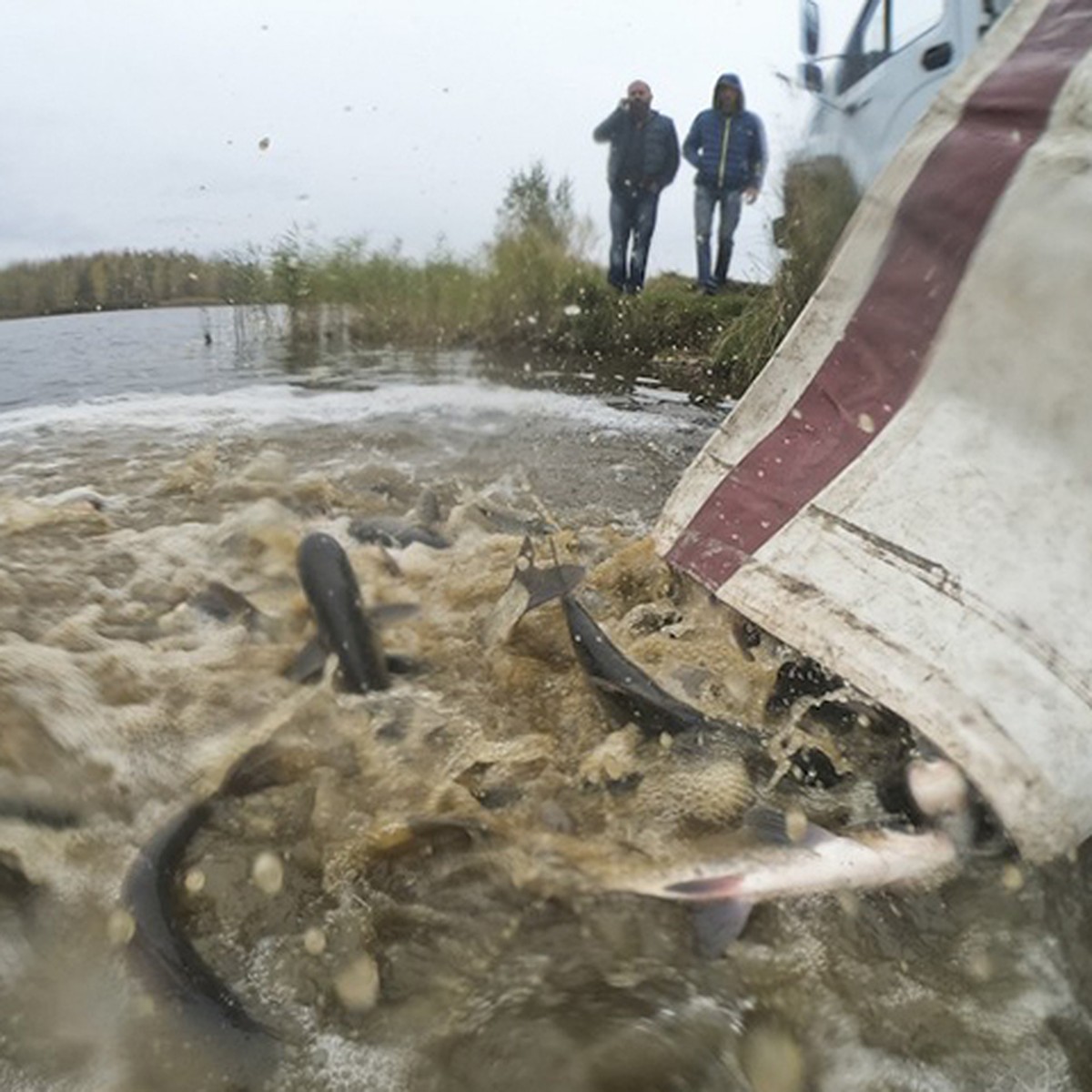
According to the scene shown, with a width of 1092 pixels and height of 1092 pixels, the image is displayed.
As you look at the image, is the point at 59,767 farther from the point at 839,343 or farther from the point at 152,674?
the point at 839,343

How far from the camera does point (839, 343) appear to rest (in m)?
2.51

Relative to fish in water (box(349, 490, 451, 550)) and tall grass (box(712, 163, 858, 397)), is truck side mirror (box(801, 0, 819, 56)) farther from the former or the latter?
fish in water (box(349, 490, 451, 550))

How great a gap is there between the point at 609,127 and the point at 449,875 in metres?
8.32

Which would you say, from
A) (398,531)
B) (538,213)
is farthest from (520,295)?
(398,531)

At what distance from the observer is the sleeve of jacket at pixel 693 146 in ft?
29.9

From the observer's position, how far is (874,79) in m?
7.25

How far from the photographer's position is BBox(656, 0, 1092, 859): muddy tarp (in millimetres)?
1804

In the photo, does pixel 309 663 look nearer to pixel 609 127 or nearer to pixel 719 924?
pixel 719 924

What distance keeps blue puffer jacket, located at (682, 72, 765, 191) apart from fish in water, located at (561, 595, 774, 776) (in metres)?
Result: 7.48

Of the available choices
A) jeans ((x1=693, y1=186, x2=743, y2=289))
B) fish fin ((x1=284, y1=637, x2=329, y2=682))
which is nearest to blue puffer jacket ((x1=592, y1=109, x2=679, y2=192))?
jeans ((x1=693, y1=186, x2=743, y2=289))

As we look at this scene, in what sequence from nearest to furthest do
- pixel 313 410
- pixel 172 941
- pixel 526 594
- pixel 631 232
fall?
pixel 172 941 → pixel 526 594 → pixel 313 410 → pixel 631 232

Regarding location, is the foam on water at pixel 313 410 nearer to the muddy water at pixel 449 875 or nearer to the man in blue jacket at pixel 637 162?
the man in blue jacket at pixel 637 162

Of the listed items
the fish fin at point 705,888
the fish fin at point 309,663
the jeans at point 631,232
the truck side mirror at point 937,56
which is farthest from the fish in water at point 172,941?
the jeans at point 631,232

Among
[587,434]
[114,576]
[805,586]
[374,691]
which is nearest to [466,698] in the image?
[374,691]
